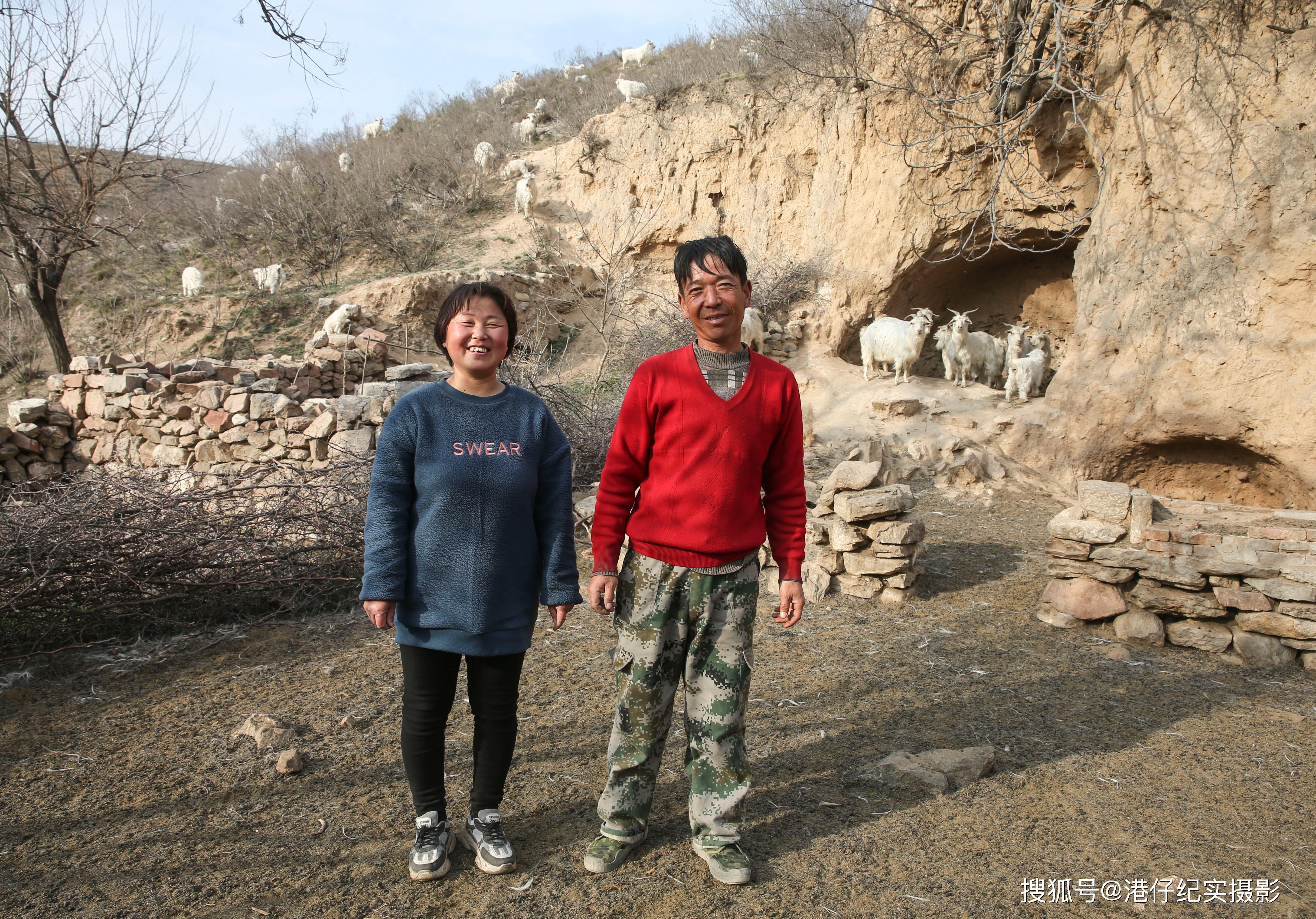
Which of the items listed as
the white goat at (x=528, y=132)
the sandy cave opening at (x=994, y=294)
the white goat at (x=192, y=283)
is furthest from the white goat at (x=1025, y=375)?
the white goat at (x=192, y=283)

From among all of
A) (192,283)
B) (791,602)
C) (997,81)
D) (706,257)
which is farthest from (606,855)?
(192,283)

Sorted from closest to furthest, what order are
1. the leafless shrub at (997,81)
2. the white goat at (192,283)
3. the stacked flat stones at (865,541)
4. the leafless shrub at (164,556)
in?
1. the leafless shrub at (164,556)
2. the stacked flat stones at (865,541)
3. the leafless shrub at (997,81)
4. the white goat at (192,283)

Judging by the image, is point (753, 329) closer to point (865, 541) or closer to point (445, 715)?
point (865, 541)

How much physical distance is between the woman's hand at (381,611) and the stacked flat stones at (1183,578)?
11.9 feet

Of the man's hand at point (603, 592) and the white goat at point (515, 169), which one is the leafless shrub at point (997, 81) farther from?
the white goat at point (515, 169)

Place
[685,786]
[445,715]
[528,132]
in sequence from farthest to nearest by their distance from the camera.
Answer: [528,132] < [685,786] < [445,715]

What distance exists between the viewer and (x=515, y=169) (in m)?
15.9

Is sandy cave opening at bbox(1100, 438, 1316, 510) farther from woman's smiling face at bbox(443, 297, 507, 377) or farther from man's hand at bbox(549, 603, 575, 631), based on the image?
woman's smiling face at bbox(443, 297, 507, 377)

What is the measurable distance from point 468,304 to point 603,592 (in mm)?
839

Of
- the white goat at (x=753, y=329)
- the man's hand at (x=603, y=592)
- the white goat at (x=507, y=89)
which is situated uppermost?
the white goat at (x=507, y=89)

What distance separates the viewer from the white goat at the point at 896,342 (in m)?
9.09

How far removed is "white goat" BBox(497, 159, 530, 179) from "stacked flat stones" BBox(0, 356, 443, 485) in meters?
8.42

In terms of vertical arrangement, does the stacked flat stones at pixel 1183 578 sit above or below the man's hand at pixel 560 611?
below

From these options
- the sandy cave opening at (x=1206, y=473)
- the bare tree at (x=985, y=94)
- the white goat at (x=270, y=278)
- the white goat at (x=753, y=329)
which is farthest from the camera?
the white goat at (x=270, y=278)
